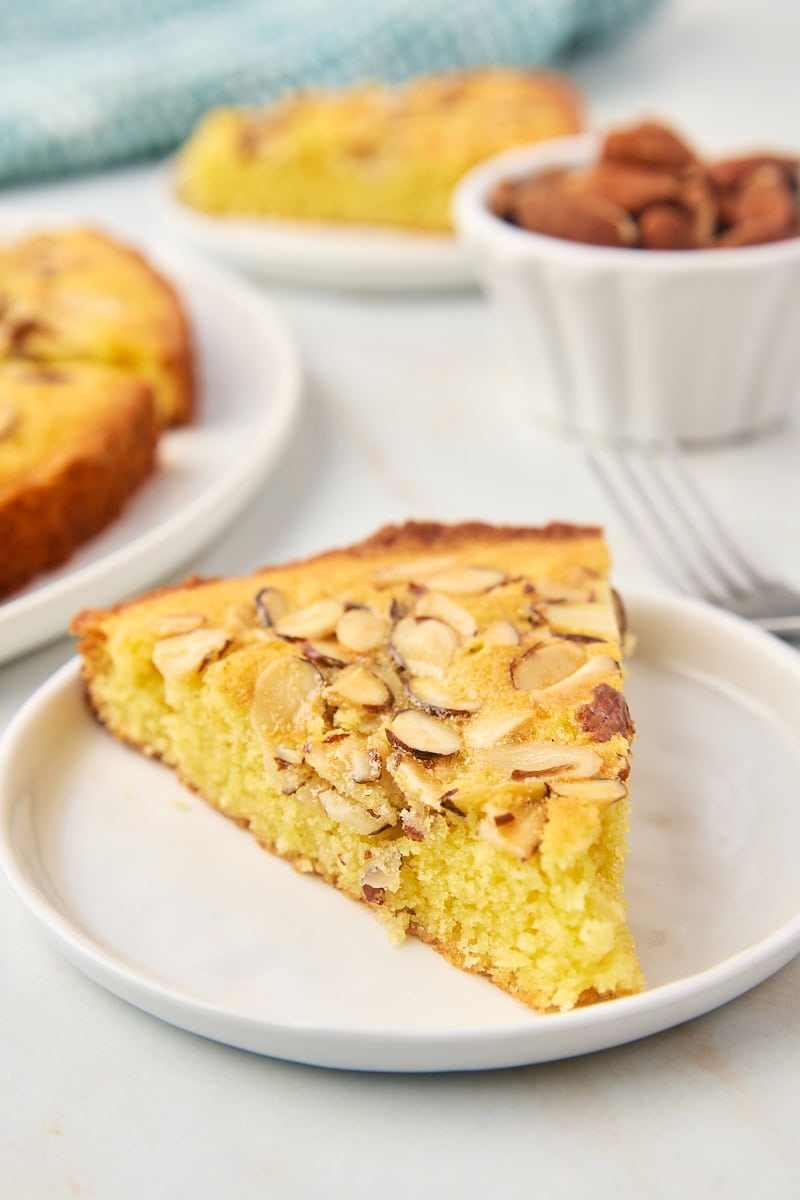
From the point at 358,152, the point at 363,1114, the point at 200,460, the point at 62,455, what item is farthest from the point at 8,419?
the point at 358,152

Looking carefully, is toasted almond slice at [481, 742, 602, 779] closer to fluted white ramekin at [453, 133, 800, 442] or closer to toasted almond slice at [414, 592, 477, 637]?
toasted almond slice at [414, 592, 477, 637]

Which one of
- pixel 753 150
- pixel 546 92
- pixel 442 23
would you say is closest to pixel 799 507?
pixel 753 150

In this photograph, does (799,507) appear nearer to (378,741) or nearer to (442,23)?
(378,741)

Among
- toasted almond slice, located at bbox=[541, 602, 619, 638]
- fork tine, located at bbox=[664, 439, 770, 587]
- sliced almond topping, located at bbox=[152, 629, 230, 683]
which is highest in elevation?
sliced almond topping, located at bbox=[152, 629, 230, 683]

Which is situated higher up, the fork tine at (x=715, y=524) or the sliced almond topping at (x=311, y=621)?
the sliced almond topping at (x=311, y=621)

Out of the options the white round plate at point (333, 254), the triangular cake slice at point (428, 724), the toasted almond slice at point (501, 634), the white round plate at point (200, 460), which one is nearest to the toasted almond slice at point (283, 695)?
the triangular cake slice at point (428, 724)

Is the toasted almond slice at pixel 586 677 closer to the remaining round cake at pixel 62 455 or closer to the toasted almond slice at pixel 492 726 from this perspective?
the toasted almond slice at pixel 492 726

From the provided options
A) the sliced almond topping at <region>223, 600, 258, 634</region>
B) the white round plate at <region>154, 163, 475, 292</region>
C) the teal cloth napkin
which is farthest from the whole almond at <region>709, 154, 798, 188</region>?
the teal cloth napkin
